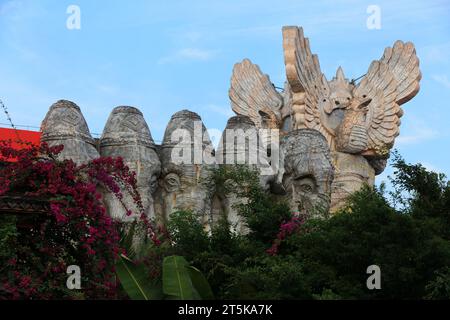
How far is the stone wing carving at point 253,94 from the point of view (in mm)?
38125

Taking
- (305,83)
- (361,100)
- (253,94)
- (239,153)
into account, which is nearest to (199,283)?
(239,153)

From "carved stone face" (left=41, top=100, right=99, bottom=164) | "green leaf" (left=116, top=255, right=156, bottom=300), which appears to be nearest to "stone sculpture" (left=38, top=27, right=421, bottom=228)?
"carved stone face" (left=41, top=100, right=99, bottom=164)

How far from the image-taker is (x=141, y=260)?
60.6ft

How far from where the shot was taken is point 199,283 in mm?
17344

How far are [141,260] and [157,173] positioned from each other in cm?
682

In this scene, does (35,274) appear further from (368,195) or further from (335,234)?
(368,195)

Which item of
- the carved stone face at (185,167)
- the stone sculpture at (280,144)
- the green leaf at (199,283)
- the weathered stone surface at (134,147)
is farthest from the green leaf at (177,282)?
the carved stone face at (185,167)

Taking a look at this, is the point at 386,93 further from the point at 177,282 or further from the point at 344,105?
the point at 177,282

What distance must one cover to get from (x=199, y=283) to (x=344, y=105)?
20322 mm

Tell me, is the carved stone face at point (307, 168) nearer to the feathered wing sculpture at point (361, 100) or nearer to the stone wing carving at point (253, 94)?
the feathered wing sculpture at point (361, 100)

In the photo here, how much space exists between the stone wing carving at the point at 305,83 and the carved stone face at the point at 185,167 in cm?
799

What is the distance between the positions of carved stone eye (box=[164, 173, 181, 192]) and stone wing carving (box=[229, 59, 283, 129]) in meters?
12.6

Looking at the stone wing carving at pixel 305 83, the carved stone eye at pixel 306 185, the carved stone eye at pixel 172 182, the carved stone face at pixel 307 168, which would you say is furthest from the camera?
the stone wing carving at pixel 305 83

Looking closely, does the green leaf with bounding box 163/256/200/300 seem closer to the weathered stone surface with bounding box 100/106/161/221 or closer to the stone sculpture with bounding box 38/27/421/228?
the stone sculpture with bounding box 38/27/421/228
